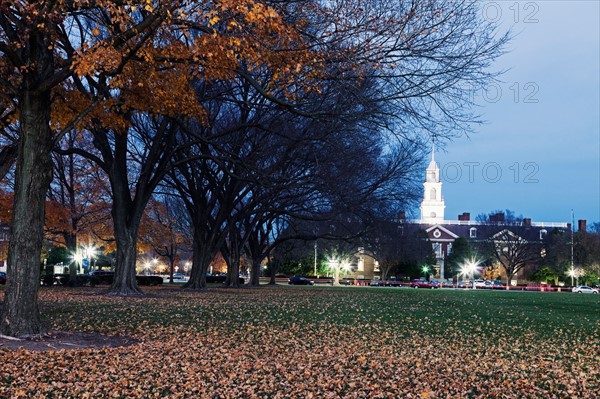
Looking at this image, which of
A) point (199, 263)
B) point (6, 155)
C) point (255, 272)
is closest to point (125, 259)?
point (6, 155)

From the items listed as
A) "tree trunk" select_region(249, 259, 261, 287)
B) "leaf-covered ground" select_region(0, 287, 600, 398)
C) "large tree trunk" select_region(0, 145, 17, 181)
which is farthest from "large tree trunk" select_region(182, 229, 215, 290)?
"leaf-covered ground" select_region(0, 287, 600, 398)

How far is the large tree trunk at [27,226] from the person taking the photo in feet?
37.9

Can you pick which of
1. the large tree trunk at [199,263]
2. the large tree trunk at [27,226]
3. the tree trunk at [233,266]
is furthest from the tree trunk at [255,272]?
the large tree trunk at [27,226]

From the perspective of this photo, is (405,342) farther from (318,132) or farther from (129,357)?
(318,132)

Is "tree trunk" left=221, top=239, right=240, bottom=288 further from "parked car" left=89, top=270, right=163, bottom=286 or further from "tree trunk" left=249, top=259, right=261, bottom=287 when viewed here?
"parked car" left=89, top=270, right=163, bottom=286

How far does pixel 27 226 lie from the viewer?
11.7m

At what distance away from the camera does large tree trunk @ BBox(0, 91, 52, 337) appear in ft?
37.9

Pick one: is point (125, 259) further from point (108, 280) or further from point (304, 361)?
point (108, 280)

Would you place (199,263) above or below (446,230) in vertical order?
below

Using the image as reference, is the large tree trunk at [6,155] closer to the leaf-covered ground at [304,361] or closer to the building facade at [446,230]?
the leaf-covered ground at [304,361]

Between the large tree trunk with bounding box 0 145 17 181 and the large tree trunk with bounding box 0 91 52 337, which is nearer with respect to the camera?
the large tree trunk with bounding box 0 91 52 337

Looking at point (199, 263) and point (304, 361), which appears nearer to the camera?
point (304, 361)

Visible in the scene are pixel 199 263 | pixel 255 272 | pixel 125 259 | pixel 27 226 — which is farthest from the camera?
pixel 255 272

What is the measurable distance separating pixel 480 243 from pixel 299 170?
63.5 m
